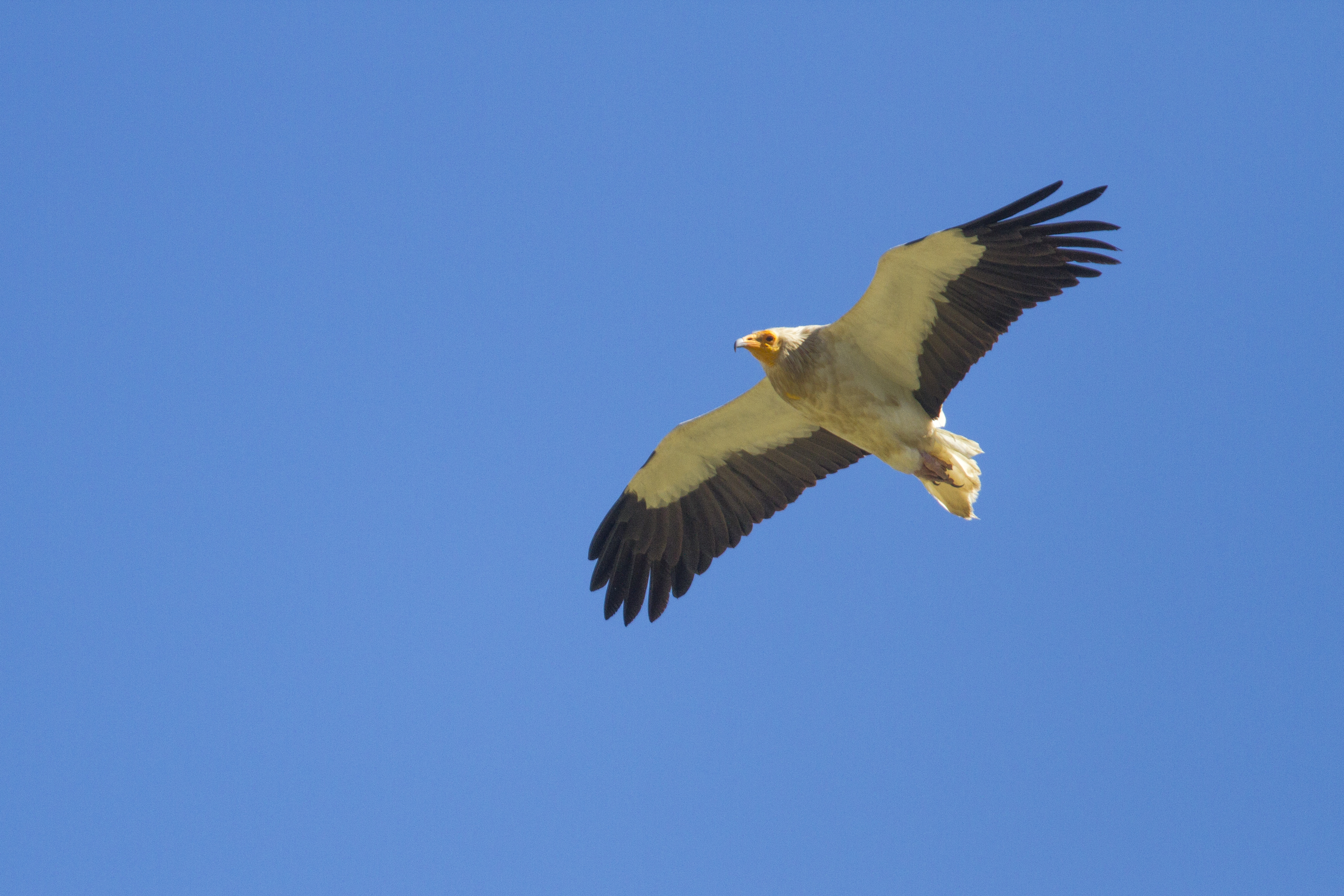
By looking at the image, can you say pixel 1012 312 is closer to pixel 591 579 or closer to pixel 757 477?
pixel 757 477

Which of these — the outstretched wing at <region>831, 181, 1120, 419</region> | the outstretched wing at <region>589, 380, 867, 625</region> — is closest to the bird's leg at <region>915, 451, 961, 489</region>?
the outstretched wing at <region>831, 181, 1120, 419</region>

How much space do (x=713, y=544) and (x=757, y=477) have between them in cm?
70

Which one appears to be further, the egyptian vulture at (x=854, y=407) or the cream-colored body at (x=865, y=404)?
the cream-colored body at (x=865, y=404)

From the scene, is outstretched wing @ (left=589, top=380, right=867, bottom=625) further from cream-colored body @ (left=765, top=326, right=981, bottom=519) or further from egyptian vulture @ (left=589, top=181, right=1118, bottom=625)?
cream-colored body @ (left=765, top=326, right=981, bottom=519)

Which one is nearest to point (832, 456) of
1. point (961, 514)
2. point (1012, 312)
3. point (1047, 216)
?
point (961, 514)

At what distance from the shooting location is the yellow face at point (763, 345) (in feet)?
29.3

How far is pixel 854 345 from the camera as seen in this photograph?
9203mm

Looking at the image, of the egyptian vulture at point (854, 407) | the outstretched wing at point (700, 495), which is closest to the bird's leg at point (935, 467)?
the egyptian vulture at point (854, 407)

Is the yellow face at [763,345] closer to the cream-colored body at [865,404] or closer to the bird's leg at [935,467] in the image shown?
the cream-colored body at [865,404]

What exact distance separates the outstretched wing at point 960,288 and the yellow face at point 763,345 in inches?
19.9

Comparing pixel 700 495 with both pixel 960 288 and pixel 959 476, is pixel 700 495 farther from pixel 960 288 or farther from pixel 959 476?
pixel 960 288

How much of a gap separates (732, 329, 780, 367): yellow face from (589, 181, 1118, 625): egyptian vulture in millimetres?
12

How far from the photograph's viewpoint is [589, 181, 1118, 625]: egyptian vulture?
8.30m

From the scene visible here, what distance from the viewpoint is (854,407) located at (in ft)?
29.9
